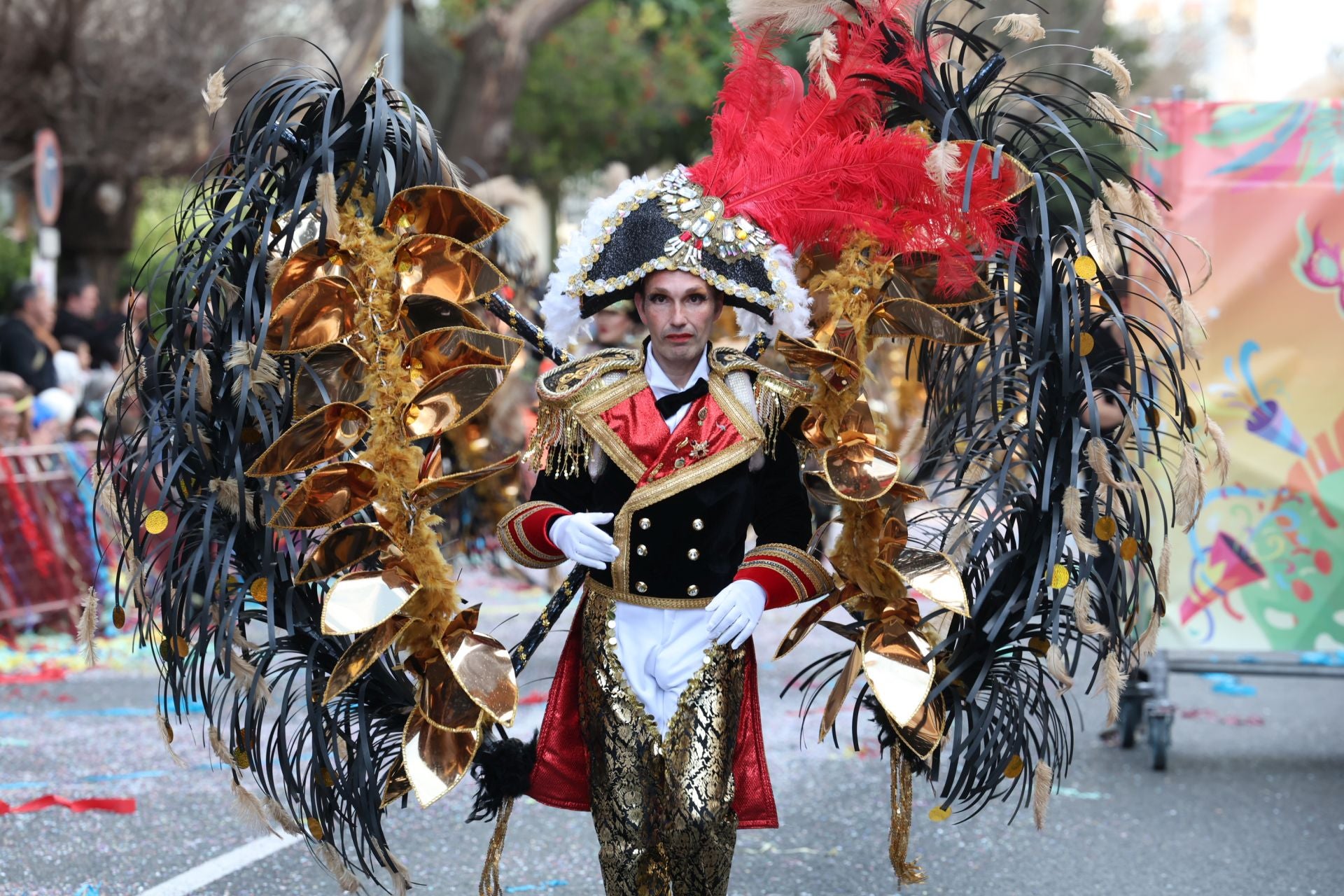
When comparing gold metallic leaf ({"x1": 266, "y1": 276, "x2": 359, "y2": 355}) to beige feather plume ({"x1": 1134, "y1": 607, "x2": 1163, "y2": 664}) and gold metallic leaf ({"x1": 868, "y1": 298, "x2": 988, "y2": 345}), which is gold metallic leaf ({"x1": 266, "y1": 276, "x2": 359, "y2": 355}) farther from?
beige feather plume ({"x1": 1134, "y1": 607, "x2": 1163, "y2": 664})

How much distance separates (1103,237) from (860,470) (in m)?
0.73

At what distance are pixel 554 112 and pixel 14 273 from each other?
9.16m

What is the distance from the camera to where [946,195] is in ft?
9.91

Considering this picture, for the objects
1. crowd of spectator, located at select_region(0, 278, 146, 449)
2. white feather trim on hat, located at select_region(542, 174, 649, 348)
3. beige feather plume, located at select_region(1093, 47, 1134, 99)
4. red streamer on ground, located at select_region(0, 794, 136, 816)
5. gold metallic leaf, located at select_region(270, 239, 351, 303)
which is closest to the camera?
gold metallic leaf, located at select_region(270, 239, 351, 303)

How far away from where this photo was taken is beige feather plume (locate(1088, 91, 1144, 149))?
318cm

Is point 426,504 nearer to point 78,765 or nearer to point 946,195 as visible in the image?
point 946,195

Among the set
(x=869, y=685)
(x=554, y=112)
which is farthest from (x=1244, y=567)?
(x=554, y=112)

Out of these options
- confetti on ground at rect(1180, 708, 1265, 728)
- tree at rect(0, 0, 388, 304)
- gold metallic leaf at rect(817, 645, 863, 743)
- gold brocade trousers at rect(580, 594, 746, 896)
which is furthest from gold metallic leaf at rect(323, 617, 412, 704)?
tree at rect(0, 0, 388, 304)

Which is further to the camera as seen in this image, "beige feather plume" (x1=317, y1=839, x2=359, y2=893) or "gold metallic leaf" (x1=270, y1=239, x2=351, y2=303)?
"beige feather plume" (x1=317, y1=839, x2=359, y2=893)

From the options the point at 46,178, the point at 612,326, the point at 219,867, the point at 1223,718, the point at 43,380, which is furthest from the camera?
the point at 46,178

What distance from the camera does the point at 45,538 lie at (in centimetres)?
785

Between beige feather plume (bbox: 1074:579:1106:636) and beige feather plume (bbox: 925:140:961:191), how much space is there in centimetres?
90

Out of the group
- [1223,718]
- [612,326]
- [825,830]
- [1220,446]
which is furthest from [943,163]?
[1223,718]

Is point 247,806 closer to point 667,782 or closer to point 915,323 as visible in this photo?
point 667,782
